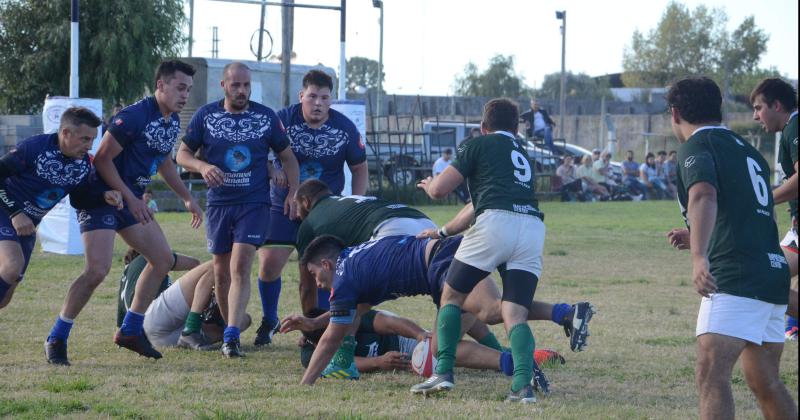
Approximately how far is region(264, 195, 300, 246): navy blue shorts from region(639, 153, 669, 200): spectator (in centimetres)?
2578

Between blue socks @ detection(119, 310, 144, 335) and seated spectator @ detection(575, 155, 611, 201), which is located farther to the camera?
seated spectator @ detection(575, 155, 611, 201)

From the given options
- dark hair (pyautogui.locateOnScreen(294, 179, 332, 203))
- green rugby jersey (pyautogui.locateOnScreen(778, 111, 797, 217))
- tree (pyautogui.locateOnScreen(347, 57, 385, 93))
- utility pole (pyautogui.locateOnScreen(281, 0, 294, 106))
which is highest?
tree (pyautogui.locateOnScreen(347, 57, 385, 93))

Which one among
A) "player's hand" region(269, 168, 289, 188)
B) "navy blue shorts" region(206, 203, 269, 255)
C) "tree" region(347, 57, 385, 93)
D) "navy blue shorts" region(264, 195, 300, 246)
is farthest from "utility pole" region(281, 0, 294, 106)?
"tree" region(347, 57, 385, 93)

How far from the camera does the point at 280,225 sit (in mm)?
8367

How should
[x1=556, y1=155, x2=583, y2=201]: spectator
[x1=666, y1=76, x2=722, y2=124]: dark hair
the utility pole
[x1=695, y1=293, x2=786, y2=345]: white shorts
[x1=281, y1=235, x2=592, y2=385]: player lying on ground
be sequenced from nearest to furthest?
[x1=695, y1=293, x2=786, y2=345]: white shorts < [x1=666, y1=76, x2=722, y2=124]: dark hair < [x1=281, y1=235, x2=592, y2=385]: player lying on ground < the utility pole < [x1=556, y1=155, x2=583, y2=201]: spectator

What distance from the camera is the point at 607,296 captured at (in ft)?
35.3

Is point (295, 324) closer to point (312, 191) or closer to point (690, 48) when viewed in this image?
point (312, 191)

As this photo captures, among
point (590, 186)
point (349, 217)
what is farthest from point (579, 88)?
point (349, 217)

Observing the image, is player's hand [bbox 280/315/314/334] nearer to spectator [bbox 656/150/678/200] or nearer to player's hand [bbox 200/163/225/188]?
player's hand [bbox 200/163/225/188]

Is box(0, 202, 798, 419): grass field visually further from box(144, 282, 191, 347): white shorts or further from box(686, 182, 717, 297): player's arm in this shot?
box(686, 182, 717, 297): player's arm

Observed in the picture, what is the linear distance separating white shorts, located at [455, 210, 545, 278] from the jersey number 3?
0.21 metres

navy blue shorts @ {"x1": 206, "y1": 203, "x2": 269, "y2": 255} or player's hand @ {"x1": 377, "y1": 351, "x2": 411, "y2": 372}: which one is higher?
navy blue shorts @ {"x1": 206, "y1": 203, "x2": 269, "y2": 255}

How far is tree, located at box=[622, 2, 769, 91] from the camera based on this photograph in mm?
79812

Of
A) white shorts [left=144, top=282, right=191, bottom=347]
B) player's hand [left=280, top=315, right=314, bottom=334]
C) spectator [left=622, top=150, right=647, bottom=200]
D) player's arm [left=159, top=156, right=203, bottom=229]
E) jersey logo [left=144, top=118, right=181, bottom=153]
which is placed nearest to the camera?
player's hand [left=280, top=315, right=314, bottom=334]
